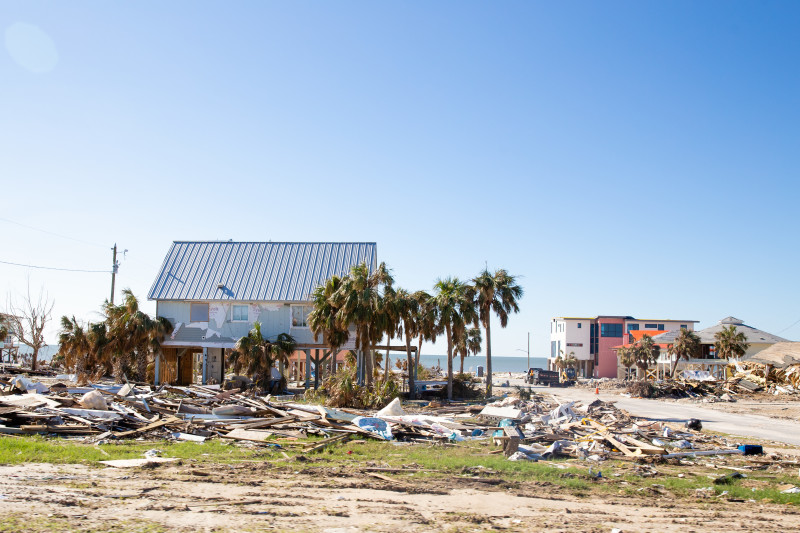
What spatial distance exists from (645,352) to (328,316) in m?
38.3

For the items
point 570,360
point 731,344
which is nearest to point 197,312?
point 731,344

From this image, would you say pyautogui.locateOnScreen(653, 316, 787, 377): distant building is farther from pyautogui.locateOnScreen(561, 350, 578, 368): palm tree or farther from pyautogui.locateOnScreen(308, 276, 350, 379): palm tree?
pyautogui.locateOnScreen(308, 276, 350, 379): palm tree

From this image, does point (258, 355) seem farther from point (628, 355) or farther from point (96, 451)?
point (628, 355)

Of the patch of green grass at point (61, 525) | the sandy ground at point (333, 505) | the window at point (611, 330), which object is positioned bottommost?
the sandy ground at point (333, 505)

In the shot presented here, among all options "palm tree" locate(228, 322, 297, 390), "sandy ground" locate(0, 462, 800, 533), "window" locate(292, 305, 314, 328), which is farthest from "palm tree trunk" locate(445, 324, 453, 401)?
"sandy ground" locate(0, 462, 800, 533)

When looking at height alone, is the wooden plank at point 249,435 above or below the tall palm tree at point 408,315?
below

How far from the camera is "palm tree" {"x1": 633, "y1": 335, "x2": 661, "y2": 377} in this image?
58.7 metres

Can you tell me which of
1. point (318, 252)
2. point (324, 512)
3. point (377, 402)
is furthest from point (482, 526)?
point (318, 252)

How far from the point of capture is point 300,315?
1416 inches

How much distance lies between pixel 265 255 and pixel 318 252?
3407 mm

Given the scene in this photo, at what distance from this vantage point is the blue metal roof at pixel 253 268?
36.5 metres

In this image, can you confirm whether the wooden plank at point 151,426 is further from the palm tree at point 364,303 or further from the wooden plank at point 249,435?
the palm tree at point 364,303

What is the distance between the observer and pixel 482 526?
26.1 ft

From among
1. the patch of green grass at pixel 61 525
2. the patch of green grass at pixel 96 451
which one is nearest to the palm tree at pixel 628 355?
the patch of green grass at pixel 96 451
